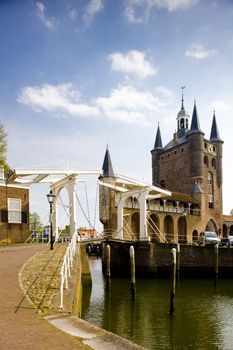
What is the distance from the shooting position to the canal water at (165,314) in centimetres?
1147

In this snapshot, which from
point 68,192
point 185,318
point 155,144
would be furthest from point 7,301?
point 155,144

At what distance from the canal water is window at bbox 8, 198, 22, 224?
8117 mm

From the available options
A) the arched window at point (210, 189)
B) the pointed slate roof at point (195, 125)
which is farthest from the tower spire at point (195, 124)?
the arched window at point (210, 189)

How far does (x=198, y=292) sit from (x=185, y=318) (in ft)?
24.3

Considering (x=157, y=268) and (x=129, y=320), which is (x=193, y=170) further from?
(x=129, y=320)

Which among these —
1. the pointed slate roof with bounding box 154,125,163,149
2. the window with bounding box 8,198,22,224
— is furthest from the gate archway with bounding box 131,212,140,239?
the pointed slate roof with bounding box 154,125,163,149

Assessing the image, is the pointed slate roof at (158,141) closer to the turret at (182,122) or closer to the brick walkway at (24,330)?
the turret at (182,122)

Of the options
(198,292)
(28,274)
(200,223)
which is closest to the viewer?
(28,274)

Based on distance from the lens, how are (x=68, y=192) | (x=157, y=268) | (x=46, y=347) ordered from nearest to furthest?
(x=46, y=347)
(x=68, y=192)
(x=157, y=268)

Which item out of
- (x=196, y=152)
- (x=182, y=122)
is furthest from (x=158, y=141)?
(x=196, y=152)

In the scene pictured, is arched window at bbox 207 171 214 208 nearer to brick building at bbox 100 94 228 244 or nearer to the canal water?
brick building at bbox 100 94 228 244

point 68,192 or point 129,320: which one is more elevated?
point 68,192

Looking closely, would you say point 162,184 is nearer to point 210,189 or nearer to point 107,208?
point 210,189

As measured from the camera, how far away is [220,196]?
172ft
